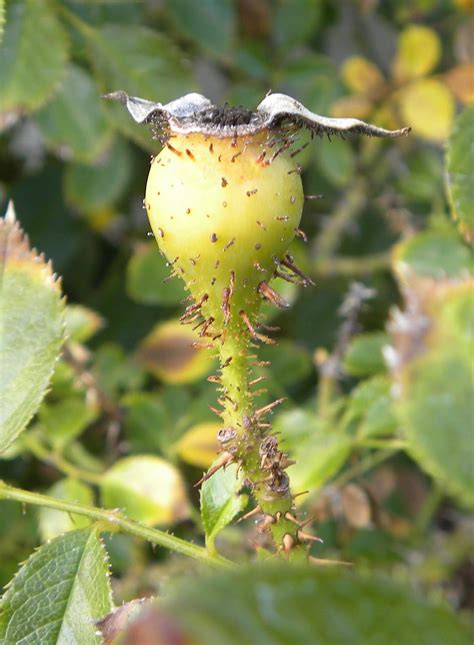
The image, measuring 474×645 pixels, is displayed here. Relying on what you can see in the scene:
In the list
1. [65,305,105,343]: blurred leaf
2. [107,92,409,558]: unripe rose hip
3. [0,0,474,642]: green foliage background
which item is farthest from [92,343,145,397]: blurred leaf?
[107,92,409,558]: unripe rose hip

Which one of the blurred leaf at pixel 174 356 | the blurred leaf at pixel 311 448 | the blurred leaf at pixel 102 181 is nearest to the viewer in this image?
the blurred leaf at pixel 311 448

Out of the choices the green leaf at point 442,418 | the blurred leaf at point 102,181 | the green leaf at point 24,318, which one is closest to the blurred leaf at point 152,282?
the blurred leaf at point 102,181

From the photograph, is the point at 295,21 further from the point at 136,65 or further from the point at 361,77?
the point at 136,65

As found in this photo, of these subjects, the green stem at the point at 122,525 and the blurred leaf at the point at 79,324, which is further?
the blurred leaf at the point at 79,324

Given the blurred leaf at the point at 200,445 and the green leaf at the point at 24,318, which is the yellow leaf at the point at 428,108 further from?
the green leaf at the point at 24,318

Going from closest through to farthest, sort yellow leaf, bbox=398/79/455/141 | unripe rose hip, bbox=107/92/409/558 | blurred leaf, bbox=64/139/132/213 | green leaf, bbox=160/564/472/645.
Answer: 1. green leaf, bbox=160/564/472/645
2. unripe rose hip, bbox=107/92/409/558
3. yellow leaf, bbox=398/79/455/141
4. blurred leaf, bbox=64/139/132/213

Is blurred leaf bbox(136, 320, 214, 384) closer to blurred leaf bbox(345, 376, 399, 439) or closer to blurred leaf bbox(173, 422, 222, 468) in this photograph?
blurred leaf bbox(173, 422, 222, 468)

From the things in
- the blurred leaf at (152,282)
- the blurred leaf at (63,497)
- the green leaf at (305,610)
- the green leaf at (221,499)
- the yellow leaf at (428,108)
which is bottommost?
the blurred leaf at (63,497)
